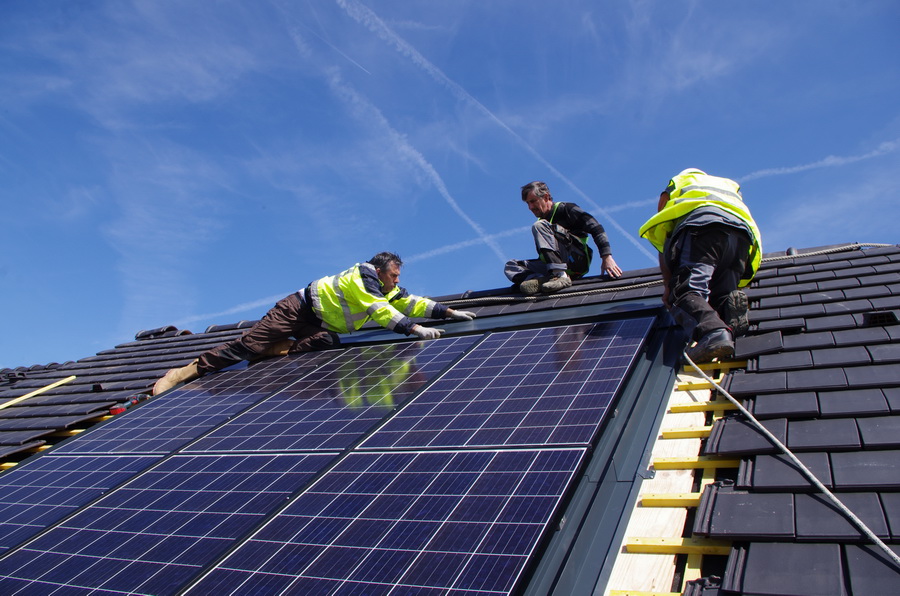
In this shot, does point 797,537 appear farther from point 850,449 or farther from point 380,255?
point 380,255

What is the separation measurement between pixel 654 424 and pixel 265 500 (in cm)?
224

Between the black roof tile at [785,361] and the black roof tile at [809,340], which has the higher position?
the black roof tile at [809,340]

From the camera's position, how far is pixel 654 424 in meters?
3.79

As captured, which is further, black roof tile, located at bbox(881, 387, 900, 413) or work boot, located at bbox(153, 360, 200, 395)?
work boot, located at bbox(153, 360, 200, 395)

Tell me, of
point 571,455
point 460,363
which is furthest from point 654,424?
point 460,363

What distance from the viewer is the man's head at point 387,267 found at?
288 inches

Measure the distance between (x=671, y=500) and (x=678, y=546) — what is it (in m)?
0.35

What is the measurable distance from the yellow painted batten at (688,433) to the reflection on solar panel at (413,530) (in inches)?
28.6

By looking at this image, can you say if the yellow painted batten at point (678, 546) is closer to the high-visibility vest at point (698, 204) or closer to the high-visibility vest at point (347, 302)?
the high-visibility vest at point (698, 204)

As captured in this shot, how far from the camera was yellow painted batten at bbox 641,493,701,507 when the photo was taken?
3045mm

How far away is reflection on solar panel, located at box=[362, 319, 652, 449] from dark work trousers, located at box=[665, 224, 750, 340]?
36 cm

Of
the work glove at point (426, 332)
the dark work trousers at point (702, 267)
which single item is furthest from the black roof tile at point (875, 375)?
the work glove at point (426, 332)

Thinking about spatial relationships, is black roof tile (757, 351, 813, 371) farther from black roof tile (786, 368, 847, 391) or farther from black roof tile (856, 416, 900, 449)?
black roof tile (856, 416, 900, 449)

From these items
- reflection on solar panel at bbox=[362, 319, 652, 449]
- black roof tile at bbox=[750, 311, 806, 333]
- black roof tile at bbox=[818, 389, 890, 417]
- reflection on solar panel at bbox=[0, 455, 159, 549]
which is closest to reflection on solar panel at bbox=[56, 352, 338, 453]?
reflection on solar panel at bbox=[0, 455, 159, 549]
